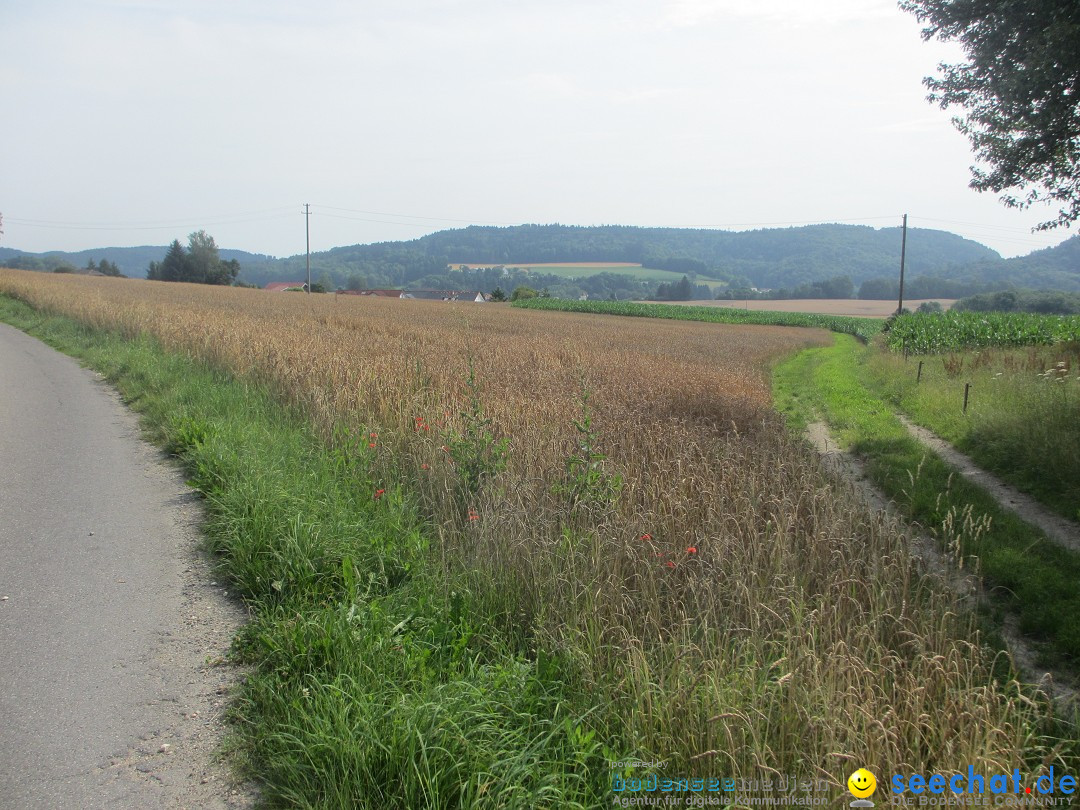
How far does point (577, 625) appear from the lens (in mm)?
4422

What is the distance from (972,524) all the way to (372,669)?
404 cm

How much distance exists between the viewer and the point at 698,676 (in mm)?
3572

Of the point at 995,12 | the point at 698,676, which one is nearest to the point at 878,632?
the point at 698,676

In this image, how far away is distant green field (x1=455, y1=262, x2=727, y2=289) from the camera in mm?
148113

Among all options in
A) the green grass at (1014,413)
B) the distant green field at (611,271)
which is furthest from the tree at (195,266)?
the green grass at (1014,413)

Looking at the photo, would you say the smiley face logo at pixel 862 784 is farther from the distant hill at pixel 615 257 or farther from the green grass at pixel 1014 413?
the distant hill at pixel 615 257

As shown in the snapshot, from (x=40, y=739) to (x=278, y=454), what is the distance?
4450mm

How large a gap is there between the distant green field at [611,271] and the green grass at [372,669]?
137m

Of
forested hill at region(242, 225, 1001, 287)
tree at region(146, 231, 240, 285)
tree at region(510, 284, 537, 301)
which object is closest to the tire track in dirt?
tree at region(510, 284, 537, 301)

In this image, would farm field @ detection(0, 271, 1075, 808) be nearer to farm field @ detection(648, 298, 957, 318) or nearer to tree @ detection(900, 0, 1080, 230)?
tree @ detection(900, 0, 1080, 230)

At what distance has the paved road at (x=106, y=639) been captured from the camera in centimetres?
344

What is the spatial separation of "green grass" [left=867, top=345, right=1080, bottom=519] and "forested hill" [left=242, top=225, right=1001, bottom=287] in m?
135

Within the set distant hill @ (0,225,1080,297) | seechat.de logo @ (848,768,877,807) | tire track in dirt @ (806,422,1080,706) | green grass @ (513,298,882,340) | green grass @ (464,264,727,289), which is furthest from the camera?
green grass @ (464,264,727,289)

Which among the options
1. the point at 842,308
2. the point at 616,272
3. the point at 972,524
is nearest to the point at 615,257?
the point at 616,272
